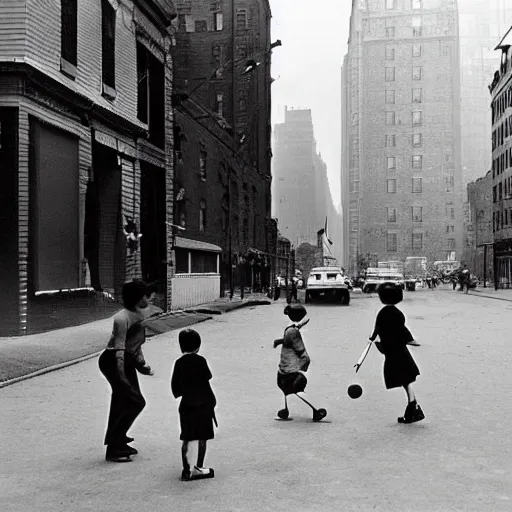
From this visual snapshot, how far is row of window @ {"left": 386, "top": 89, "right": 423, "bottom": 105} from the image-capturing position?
11644cm

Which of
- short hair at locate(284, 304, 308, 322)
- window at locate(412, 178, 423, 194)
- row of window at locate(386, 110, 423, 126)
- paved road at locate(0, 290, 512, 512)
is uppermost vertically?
row of window at locate(386, 110, 423, 126)

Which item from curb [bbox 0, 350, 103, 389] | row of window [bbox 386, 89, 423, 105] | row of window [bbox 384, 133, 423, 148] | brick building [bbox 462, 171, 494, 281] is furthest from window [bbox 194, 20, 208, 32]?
row of window [bbox 386, 89, 423, 105]

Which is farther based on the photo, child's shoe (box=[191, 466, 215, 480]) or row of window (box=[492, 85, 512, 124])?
row of window (box=[492, 85, 512, 124])

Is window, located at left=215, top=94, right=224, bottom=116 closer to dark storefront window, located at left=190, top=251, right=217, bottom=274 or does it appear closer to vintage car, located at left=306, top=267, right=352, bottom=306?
dark storefront window, located at left=190, top=251, right=217, bottom=274

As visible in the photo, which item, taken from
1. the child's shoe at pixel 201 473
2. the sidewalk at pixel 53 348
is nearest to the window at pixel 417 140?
the sidewalk at pixel 53 348

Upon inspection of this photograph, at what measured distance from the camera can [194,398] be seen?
18.3ft

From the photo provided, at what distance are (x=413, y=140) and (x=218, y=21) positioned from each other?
227 ft

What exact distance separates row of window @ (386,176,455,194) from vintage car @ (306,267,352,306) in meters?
82.4

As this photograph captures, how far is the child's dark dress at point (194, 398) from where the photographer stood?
5.52 m

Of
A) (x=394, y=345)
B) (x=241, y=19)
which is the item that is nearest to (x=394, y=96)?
(x=241, y=19)

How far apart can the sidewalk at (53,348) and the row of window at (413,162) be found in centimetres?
10000

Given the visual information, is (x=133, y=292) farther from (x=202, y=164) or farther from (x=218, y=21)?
(x=218, y=21)

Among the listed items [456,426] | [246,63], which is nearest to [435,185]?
[246,63]

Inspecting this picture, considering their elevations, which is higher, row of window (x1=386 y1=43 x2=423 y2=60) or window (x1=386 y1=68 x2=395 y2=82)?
row of window (x1=386 y1=43 x2=423 y2=60)
